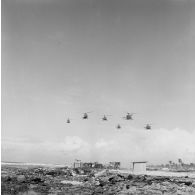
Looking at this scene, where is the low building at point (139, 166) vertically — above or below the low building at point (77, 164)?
above

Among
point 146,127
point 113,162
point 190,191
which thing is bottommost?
point 113,162

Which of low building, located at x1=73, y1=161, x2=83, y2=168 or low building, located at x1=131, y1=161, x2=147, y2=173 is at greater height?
low building, located at x1=131, y1=161, x2=147, y2=173

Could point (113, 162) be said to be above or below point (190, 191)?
below

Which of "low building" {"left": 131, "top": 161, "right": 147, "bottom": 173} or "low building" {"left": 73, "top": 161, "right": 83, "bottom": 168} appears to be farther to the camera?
"low building" {"left": 73, "top": 161, "right": 83, "bottom": 168}

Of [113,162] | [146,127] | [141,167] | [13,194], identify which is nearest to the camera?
[13,194]

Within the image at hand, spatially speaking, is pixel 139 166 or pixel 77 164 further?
pixel 77 164

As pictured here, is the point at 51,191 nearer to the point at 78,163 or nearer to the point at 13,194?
the point at 13,194

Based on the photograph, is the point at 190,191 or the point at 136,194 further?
the point at 190,191

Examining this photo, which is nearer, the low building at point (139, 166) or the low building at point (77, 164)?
the low building at point (139, 166)

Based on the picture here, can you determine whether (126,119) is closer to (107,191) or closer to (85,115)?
(85,115)

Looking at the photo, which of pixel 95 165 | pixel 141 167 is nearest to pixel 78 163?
pixel 95 165

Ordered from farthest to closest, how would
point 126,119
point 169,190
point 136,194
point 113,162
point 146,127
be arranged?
point 113,162, point 146,127, point 126,119, point 169,190, point 136,194
